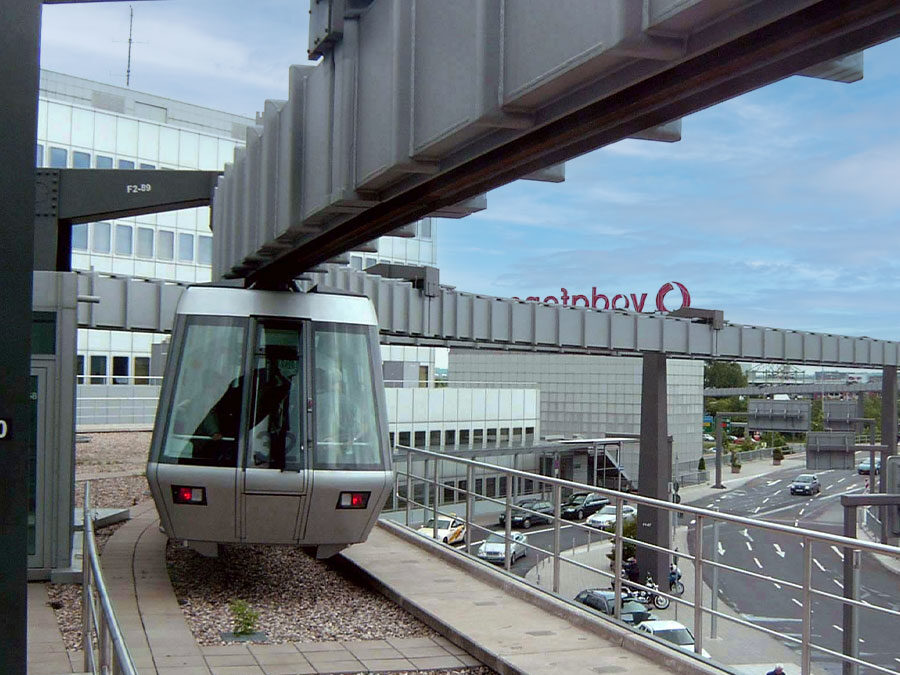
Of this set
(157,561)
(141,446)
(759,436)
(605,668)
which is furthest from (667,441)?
(759,436)

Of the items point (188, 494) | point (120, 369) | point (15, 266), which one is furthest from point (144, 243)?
point (15, 266)

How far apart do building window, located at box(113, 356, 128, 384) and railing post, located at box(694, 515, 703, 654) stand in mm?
46465

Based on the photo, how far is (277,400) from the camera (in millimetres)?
9695

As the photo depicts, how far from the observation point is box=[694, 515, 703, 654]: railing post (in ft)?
22.5

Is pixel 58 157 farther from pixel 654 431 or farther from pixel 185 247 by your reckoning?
pixel 654 431

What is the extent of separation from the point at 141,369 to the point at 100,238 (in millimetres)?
7067

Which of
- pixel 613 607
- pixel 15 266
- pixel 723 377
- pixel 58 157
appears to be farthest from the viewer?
pixel 723 377

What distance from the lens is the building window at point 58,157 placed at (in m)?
45.5

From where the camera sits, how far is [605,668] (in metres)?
6.89

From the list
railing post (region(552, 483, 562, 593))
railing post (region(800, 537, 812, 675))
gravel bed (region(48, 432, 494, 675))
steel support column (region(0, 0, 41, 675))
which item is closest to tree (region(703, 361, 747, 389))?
gravel bed (region(48, 432, 494, 675))

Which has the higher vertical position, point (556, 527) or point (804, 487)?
point (556, 527)

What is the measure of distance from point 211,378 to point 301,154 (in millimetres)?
2328

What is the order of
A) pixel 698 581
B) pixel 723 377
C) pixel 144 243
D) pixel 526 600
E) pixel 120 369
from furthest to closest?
pixel 723 377, pixel 144 243, pixel 120 369, pixel 526 600, pixel 698 581

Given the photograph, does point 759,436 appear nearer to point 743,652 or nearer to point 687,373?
point 687,373
